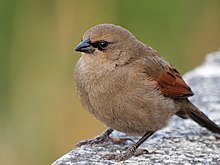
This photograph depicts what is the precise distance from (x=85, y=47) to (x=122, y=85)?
34 cm

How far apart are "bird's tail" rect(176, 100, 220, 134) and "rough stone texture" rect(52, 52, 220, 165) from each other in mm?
54

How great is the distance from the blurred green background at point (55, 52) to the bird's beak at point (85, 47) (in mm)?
1467

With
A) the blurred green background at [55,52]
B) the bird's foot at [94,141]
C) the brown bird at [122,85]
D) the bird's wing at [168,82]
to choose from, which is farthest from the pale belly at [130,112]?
the blurred green background at [55,52]

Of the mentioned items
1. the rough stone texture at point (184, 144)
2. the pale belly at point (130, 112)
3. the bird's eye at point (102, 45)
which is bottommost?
the rough stone texture at point (184, 144)

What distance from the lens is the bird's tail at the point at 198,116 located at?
5367 mm

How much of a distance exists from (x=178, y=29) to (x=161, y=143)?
1842mm

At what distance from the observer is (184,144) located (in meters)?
5.07

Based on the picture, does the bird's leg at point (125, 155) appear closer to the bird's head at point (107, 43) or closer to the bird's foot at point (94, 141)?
the bird's foot at point (94, 141)

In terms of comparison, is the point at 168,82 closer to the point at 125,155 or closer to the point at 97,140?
the point at 97,140

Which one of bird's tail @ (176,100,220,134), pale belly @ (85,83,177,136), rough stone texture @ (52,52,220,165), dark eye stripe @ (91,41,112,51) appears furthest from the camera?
bird's tail @ (176,100,220,134)

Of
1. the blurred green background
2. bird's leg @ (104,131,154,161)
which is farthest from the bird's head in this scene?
the blurred green background

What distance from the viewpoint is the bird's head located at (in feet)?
16.7

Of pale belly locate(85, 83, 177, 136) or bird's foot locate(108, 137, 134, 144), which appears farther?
bird's foot locate(108, 137, 134, 144)

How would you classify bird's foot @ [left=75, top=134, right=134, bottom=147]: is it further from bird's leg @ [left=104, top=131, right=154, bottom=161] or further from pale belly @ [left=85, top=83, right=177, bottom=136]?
bird's leg @ [left=104, top=131, right=154, bottom=161]
